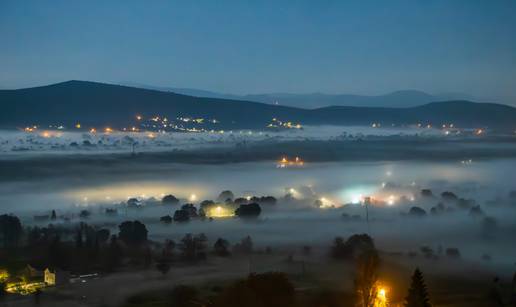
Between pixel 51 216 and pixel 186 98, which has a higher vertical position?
pixel 186 98

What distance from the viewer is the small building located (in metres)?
19.2

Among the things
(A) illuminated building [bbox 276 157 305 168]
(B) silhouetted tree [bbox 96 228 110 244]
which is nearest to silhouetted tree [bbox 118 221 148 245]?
(B) silhouetted tree [bbox 96 228 110 244]

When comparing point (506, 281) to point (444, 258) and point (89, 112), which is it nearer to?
point (444, 258)

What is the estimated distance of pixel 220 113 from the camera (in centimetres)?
A: 8625

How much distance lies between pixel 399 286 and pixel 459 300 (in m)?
1.80

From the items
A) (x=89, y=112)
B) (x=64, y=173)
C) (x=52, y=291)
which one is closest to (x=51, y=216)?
(x=52, y=291)

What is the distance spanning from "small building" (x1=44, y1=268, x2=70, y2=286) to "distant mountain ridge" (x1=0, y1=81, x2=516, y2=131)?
4874 cm

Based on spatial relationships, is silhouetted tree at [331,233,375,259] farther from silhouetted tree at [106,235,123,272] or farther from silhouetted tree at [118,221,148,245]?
silhouetted tree at [118,221,148,245]

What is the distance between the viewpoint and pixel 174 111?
81.3 metres

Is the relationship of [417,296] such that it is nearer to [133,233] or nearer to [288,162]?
[133,233]

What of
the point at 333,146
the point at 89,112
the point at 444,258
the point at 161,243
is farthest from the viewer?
the point at 333,146

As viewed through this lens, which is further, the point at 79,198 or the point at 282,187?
the point at 282,187

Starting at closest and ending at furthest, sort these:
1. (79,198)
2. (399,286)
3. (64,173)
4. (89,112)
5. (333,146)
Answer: (399,286) → (79,198) → (64,173) → (89,112) → (333,146)

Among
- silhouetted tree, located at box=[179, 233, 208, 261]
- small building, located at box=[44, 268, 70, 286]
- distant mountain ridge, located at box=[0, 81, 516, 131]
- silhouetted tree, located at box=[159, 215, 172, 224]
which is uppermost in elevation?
distant mountain ridge, located at box=[0, 81, 516, 131]
